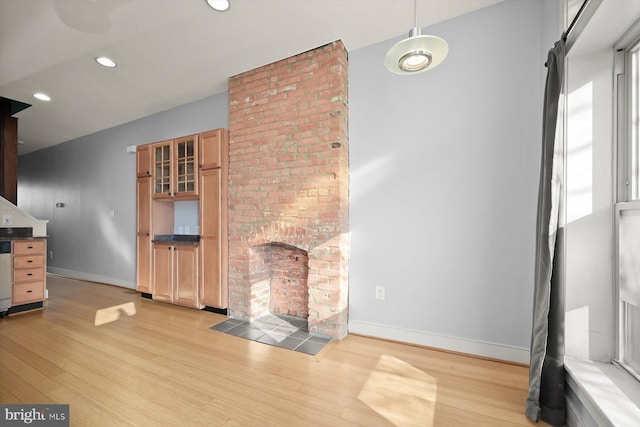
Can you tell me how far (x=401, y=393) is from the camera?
181 cm

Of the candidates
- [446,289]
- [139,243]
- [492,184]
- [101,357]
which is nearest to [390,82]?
[492,184]

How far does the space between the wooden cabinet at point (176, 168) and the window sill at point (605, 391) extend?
12.4ft

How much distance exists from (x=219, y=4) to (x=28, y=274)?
4.14m

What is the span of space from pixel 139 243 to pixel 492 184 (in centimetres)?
461

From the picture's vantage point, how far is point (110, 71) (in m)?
3.18

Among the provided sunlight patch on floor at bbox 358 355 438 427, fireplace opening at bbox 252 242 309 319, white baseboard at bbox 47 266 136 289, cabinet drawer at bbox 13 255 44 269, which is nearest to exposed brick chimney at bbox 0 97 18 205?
cabinet drawer at bbox 13 255 44 269

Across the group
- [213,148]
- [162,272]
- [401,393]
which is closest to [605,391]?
[401,393]

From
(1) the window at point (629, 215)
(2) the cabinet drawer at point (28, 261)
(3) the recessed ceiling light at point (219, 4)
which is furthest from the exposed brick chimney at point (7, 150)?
(1) the window at point (629, 215)

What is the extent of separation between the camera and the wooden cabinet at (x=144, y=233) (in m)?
3.97

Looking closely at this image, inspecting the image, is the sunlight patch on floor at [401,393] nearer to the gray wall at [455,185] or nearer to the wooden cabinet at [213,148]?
the gray wall at [455,185]

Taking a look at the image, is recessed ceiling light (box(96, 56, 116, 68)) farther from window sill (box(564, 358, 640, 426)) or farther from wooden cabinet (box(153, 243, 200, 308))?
window sill (box(564, 358, 640, 426))

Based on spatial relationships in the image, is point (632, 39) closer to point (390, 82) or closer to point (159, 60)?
point (390, 82)

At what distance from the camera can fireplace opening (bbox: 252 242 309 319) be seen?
10.4 ft

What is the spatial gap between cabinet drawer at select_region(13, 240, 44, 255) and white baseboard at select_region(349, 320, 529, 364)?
427 centimetres
